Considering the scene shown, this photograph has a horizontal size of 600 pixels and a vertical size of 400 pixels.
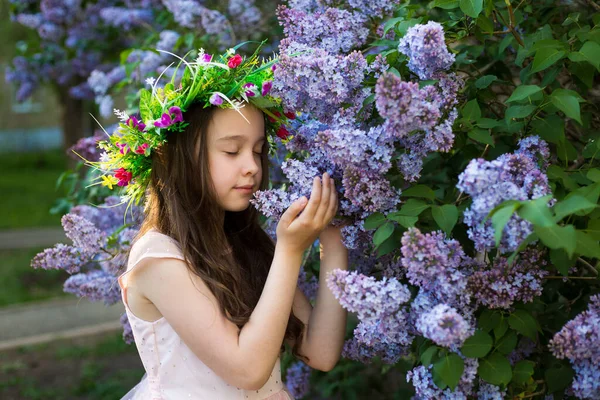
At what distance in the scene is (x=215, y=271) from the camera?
77.1 inches

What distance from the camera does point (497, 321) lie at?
1596 millimetres

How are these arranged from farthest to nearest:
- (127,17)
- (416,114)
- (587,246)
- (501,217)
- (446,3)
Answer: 1. (127,17)
2. (446,3)
3. (416,114)
4. (587,246)
5. (501,217)

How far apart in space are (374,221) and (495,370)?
0.42m

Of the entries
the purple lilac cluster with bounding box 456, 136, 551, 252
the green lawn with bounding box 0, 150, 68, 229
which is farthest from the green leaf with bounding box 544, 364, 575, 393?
the green lawn with bounding box 0, 150, 68, 229

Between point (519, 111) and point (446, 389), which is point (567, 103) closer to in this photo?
point (519, 111)

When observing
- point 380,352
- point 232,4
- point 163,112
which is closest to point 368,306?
point 380,352

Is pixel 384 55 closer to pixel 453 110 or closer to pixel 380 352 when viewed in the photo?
pixel 453 110

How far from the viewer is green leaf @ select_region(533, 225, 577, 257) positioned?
1272mm

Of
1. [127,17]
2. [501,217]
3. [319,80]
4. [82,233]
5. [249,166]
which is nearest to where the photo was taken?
[501,217]

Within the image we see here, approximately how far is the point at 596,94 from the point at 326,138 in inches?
53.2

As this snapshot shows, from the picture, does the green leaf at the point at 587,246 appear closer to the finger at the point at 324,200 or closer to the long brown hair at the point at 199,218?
the finger at the point at 324,200

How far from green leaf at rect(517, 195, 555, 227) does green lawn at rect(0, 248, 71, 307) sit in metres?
6.50

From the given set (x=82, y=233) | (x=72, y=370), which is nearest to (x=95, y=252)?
(x=82, y=233)

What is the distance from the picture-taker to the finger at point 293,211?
176cm
